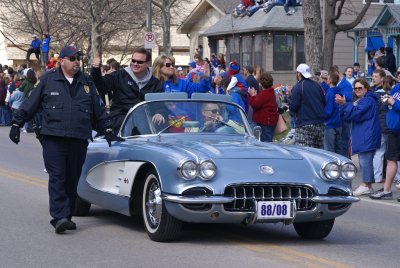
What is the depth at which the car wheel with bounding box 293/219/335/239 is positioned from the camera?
30.8 feet

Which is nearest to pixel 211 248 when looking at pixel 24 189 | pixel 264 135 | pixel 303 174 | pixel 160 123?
pixel 303 174

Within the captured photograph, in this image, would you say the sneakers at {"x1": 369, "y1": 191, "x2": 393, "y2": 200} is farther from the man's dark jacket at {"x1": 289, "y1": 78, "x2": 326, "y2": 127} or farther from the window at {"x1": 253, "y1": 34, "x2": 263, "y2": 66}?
the window at {"x1": 253, "y1": 34, "x2": 263, "y2": 66}

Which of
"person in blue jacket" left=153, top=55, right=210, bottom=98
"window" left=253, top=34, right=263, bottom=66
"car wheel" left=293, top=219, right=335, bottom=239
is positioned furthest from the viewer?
"window" left=253, top=34, right=263, bottom=66

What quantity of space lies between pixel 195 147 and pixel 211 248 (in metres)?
1.00

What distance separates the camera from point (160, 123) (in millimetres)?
10086

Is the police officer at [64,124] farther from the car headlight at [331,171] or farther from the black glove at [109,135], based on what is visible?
the car headlight at [331,171]

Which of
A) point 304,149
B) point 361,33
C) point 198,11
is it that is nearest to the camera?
point 304,149

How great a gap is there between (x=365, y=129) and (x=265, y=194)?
5.91 metres

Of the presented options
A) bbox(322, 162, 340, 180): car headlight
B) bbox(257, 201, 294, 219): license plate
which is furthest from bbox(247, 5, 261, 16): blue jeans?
bbox(257, 201, 294, 219): license plate

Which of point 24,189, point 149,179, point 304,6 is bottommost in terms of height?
point 24,189

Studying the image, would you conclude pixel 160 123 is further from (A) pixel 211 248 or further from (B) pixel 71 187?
(A) pixel 211 248

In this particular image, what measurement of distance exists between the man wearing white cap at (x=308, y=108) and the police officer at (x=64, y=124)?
5.57 meters

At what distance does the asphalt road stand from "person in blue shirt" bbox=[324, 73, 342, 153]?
4419 millimetres

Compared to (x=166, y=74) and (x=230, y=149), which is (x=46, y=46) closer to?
(x=166, y=74)
